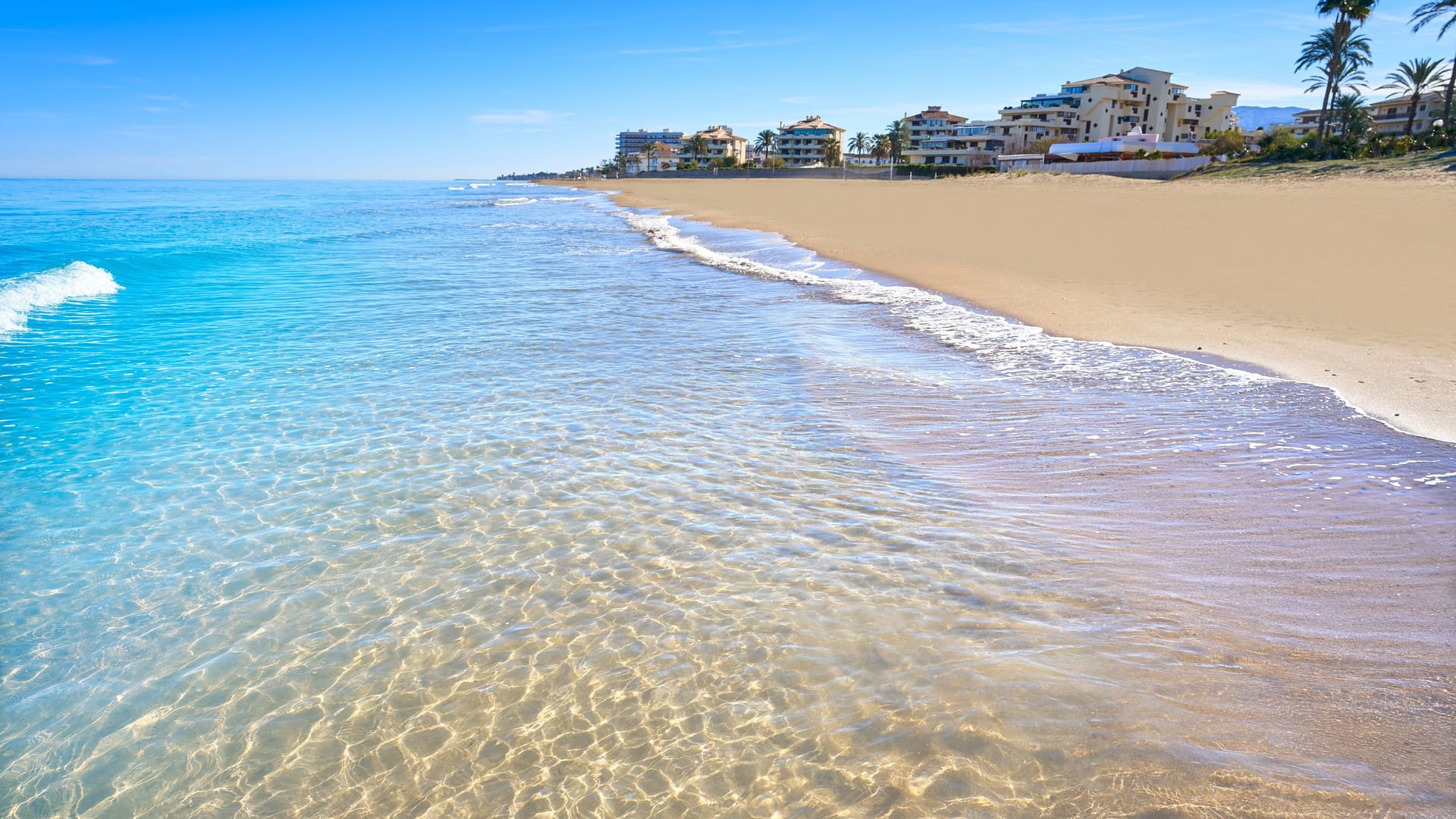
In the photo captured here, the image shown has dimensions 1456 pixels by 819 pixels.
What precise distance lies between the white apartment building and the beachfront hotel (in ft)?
130

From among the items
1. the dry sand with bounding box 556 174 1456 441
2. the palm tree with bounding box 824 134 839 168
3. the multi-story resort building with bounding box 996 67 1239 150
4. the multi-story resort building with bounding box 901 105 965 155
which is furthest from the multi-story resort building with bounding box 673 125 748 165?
the dry sand with bounding box 556 174 1456 441

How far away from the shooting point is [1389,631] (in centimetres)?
423

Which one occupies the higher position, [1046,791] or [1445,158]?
[1445,158]

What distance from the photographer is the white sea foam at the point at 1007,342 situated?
9703mm

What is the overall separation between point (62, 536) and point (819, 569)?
5928mm

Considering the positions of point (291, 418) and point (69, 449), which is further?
point (291, 418)

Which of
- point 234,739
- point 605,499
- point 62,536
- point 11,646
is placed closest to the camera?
point 234,739

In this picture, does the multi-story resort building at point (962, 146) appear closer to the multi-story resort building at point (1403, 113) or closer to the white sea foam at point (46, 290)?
the multi-story resort building at point (1403, 113)

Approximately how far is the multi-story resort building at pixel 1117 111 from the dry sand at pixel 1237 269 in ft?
222

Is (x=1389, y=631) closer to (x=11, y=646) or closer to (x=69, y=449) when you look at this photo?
(x=11, y=646)

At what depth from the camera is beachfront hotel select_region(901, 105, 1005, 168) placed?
10481cm

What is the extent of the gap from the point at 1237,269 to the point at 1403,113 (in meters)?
94.9

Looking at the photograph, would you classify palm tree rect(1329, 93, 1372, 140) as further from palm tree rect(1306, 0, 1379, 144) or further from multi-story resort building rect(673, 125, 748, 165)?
multi-story resort building rect(673, 125, 748, 165)

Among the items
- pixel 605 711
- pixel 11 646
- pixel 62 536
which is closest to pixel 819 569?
pixel 605 711
